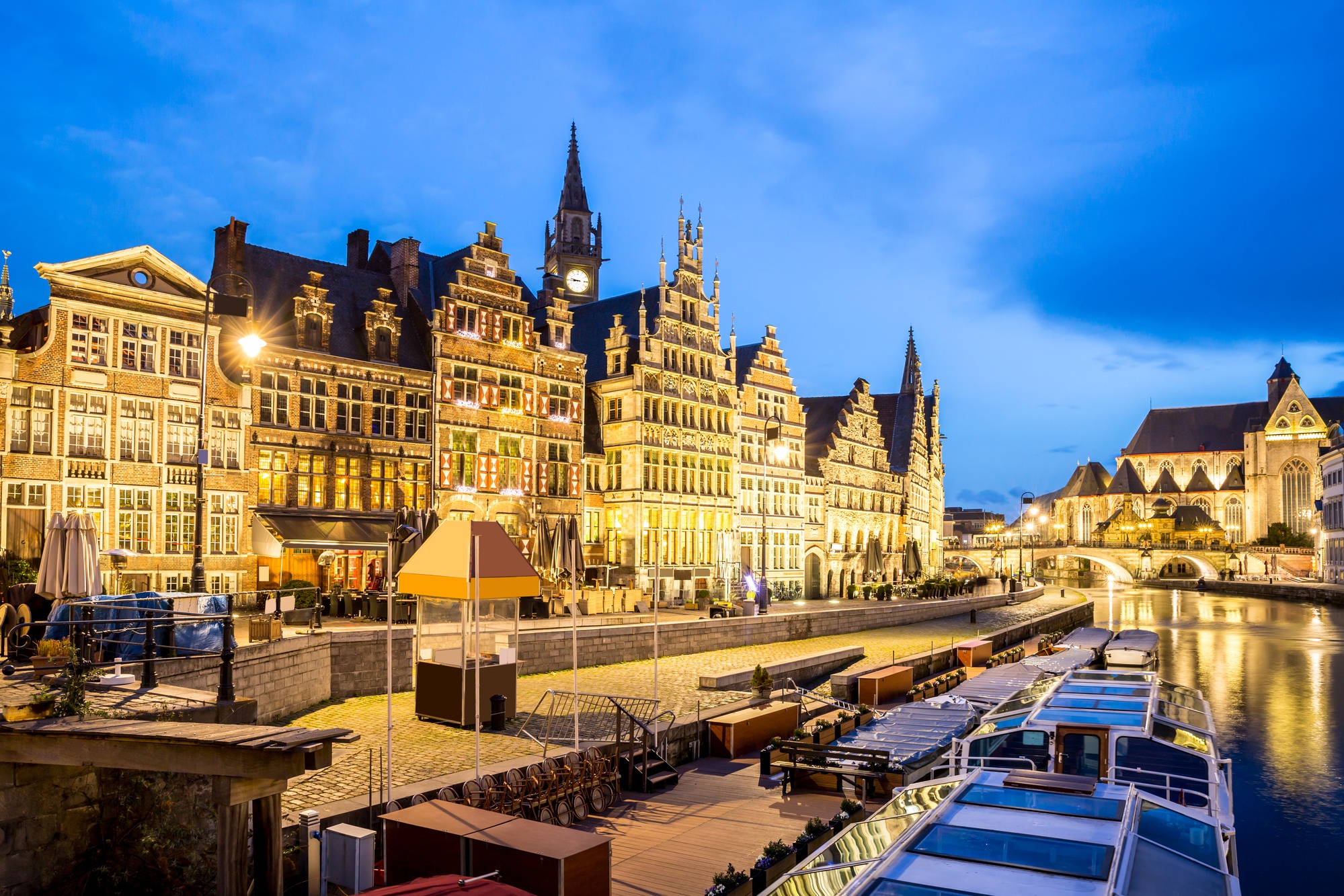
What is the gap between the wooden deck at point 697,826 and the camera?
10.9 m

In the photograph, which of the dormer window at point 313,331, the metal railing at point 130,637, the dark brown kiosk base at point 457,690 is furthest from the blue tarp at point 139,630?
the dormer window at point 313,331

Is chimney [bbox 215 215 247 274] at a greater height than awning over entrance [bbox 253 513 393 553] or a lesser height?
greater

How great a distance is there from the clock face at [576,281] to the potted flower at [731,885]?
57851mm

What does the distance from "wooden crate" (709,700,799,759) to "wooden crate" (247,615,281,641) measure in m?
8.60

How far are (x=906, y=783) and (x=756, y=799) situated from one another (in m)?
2.28

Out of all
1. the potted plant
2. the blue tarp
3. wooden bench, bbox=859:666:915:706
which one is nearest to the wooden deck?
the potted plant

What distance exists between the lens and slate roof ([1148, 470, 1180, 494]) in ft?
459

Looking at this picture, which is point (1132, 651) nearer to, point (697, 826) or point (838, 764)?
point (838, 764)

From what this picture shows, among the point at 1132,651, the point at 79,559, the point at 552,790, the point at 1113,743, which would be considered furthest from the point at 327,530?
the point at 1132,651

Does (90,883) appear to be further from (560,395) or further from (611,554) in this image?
(611,554)

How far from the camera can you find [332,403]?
32.7 meters

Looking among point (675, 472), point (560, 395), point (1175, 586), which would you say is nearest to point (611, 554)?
point (675, 472)

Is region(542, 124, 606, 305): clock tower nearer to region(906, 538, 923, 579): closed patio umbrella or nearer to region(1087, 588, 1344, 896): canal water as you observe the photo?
region(906, 538, 923, 579): closed patio umbrella

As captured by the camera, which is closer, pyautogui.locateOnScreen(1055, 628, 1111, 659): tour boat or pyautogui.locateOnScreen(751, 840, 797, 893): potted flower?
pyautogui.locateOnScreen(751, 840, 797, 893): potted flower
